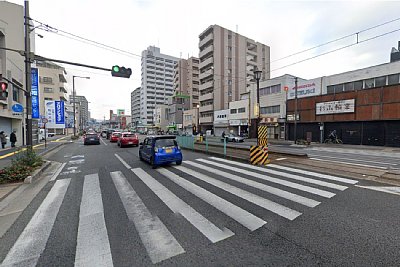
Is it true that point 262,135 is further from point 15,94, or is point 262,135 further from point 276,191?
point 15,94

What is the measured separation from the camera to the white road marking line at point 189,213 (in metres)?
3.33

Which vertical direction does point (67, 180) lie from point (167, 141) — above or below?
below

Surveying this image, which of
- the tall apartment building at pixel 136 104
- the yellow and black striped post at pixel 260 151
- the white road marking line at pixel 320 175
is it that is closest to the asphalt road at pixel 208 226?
the white road marking line at pixel 320 175

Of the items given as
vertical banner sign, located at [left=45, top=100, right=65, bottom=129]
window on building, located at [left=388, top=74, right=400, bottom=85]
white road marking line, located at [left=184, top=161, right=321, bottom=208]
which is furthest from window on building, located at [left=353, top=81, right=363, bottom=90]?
vertical banner sign, located at [left=45, top=100, right=65, bottom=129]

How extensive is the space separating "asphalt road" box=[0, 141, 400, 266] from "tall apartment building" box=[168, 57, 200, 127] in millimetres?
58608

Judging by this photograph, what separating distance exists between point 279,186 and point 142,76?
4125 inches

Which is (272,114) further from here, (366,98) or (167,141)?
(167,141)

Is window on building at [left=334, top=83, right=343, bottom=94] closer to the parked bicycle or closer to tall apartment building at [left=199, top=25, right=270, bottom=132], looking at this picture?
the parked bicycle

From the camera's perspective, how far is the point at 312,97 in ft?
86.4

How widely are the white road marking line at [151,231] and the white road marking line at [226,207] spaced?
4.53ft

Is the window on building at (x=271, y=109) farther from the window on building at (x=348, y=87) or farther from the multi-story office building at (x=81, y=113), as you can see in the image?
the multi-story office building at (x=81, y=113)

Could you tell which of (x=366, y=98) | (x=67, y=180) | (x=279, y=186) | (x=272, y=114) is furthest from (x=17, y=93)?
(x=366, y=98)

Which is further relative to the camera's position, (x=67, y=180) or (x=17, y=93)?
(x=17, y=93)

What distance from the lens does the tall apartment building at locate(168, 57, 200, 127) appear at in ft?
215
